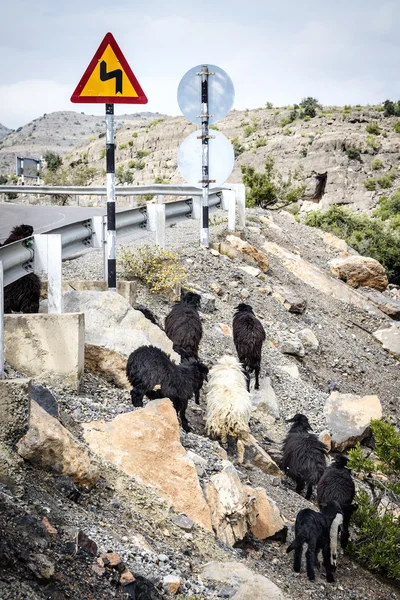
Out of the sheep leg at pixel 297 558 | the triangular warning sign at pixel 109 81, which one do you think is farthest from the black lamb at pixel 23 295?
the sheep leg at pixel 297 558

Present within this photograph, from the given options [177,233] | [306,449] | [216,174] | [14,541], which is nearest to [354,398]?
[306,449]

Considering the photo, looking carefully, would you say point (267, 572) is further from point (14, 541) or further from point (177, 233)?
point (177, 233)

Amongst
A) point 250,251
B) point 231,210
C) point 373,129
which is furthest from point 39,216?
point 373,129

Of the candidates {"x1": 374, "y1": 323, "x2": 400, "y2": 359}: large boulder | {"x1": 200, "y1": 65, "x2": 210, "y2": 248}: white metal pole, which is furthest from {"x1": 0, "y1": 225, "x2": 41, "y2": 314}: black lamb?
{"x1": 374, "y1": 323, "x2": 400, "y2": 359}: large boulder

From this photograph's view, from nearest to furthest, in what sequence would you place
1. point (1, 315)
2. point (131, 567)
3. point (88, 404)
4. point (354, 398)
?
point (131, 567) < point (1, 315) < point (88, 404) < point (354, 398)

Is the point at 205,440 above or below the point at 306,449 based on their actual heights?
above

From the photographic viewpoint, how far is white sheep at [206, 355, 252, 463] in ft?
23.7

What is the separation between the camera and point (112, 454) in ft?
17.9

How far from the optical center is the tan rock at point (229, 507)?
5.54 metres

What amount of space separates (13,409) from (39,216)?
16428mm

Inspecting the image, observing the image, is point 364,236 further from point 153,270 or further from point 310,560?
point 310,560

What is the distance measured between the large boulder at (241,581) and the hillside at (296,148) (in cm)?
4340

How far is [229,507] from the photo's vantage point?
222 inches

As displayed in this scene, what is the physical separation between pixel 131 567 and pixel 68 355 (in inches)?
100
